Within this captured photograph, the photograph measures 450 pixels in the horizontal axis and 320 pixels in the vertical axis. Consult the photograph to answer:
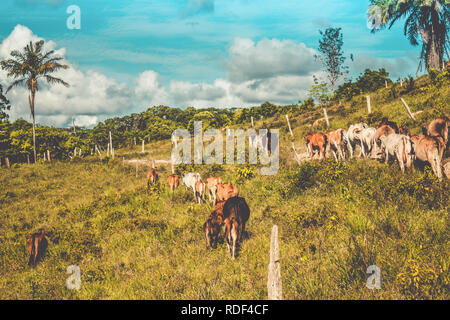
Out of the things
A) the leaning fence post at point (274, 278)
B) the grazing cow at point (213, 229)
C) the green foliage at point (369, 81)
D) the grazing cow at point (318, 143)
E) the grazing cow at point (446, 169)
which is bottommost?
the grazing cow at point (213, 229)

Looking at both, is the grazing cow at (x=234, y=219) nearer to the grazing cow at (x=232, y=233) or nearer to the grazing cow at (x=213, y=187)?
the grazing cow at (x=232, y=233)

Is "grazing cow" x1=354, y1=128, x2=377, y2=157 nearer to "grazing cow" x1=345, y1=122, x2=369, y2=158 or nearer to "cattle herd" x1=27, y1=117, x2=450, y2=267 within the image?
"cattle herd" x1=27, y1=117, x2=450, y2=267

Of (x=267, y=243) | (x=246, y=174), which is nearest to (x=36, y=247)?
(x=267, y=243)

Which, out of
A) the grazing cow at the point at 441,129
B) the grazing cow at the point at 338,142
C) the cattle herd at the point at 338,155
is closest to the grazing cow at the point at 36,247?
the cattle herd at the point at 338,155

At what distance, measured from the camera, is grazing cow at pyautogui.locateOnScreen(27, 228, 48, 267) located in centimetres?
791

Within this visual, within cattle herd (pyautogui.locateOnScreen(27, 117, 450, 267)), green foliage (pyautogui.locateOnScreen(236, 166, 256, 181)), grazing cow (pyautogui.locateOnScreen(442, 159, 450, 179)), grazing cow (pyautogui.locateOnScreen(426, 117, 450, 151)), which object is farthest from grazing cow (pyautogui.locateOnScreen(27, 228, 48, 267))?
grazing cow (pyautogui.locateOnScreen(426, 117, 450, 151))

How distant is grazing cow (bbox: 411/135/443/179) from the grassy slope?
42 cm

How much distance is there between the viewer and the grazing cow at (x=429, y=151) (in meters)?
7.01

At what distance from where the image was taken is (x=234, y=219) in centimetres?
636

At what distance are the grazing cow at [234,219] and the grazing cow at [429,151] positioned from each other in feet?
17.7

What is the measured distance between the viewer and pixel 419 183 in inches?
256

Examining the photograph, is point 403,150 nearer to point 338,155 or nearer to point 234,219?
point 338,155
